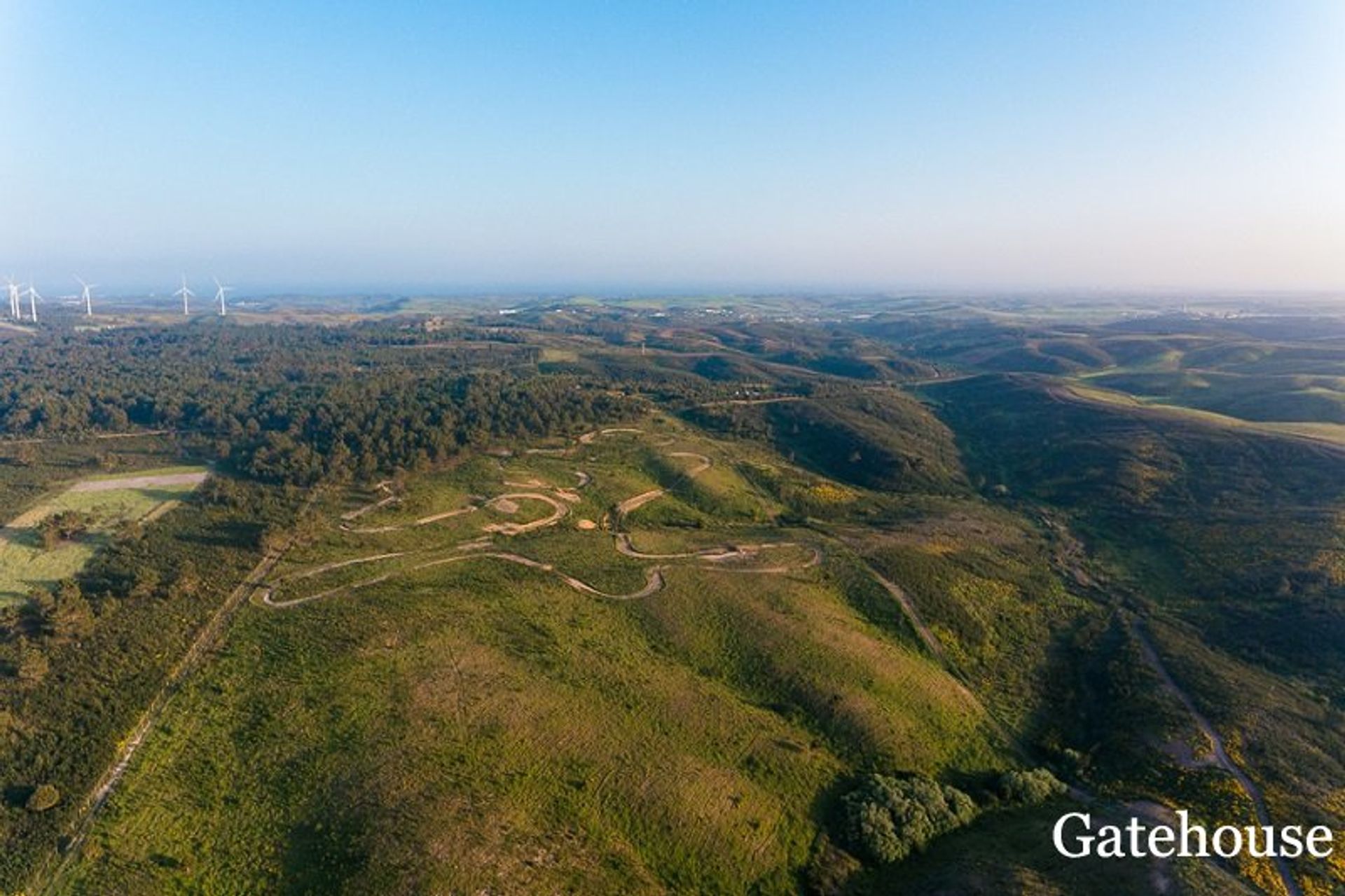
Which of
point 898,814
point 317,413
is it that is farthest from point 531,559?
point 317,413

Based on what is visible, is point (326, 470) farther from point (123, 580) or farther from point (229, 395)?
point (229, 395)

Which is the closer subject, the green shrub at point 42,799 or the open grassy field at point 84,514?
the green shrub at point 42,799

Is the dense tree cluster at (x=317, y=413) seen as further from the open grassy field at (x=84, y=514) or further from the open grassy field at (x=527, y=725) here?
the open grassy field at (x=527, y=725)

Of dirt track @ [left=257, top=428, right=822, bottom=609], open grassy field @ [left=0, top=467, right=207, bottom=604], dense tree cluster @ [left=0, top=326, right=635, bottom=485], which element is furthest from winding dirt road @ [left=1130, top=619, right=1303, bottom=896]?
open grassy field @ [left=0, top=467, right=207, bottom=604]

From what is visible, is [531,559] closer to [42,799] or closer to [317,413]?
[42,799]

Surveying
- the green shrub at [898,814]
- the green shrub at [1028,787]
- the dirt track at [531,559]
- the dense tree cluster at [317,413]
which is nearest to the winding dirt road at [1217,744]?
the green shrub at [1028,787]

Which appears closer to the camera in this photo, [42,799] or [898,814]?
[42,799]
